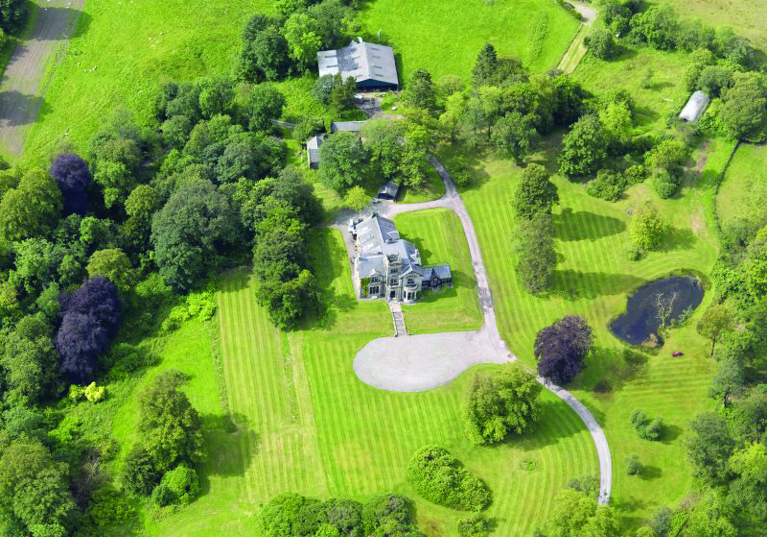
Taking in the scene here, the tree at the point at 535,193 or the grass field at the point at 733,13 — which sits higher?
the grass field at the point at 733,13

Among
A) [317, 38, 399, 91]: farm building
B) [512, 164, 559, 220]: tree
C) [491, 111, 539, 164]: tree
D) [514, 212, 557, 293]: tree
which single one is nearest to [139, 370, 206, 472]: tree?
[514, 212, 557, 293]: tree

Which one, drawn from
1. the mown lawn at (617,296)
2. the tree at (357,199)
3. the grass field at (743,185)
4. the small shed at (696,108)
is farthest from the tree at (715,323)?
the tree at (357,199)

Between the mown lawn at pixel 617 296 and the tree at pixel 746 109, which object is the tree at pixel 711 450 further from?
the tree at pixel 746 109

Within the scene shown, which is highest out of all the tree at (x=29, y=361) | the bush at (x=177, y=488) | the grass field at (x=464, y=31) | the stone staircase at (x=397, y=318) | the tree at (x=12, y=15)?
the grass field at (x=464, y=31)

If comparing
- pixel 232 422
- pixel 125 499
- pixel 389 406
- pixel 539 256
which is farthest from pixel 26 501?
pixel 539 256

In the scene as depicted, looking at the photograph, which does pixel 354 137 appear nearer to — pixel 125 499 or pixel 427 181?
pixel 427 181

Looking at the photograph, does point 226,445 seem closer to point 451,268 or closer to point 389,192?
point 451,268
